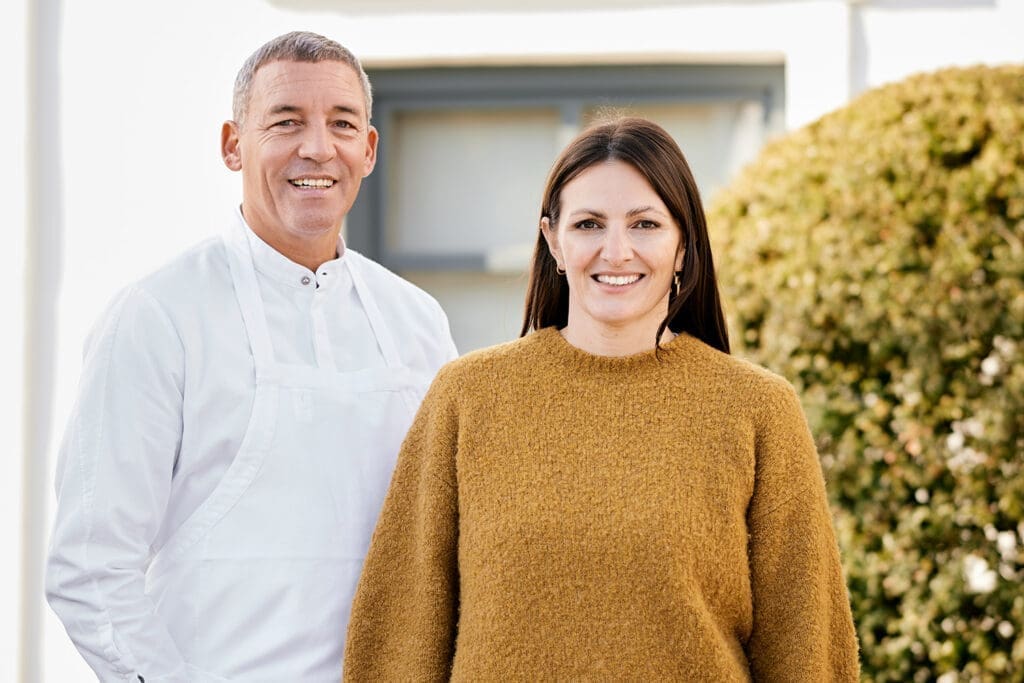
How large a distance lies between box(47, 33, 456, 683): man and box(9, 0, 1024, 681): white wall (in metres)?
2.47

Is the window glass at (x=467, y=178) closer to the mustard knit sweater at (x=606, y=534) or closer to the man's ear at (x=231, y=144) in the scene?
the man's ear at (x=231, y=144)

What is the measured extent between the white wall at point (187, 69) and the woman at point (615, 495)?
2.67 m

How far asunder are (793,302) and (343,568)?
2150 mm

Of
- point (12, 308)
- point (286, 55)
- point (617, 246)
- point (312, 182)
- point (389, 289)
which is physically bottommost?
point (12, 308)

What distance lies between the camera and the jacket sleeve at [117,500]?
2389 mm

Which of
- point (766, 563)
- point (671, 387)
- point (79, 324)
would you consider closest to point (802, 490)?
point (766, 563)

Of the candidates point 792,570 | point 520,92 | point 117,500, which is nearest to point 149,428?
point 117,500

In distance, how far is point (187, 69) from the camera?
5160mm

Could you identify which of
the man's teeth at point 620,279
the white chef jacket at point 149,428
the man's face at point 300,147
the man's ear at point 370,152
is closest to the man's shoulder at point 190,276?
the white chef jacket at point 149,428

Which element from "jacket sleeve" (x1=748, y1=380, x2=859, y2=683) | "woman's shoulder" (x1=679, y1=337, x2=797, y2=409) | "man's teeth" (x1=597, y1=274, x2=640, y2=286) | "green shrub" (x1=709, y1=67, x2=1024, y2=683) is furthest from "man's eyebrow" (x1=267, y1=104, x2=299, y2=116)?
"green shrub" (x1=709, y1=67, x2=1024, y2=683)

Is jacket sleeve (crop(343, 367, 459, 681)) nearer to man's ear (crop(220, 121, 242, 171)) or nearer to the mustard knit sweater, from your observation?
the mustard knit sweater

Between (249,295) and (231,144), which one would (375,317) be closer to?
(249,295)

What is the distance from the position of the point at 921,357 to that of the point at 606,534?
2011 millimetres

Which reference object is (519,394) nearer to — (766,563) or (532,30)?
(766,563)
